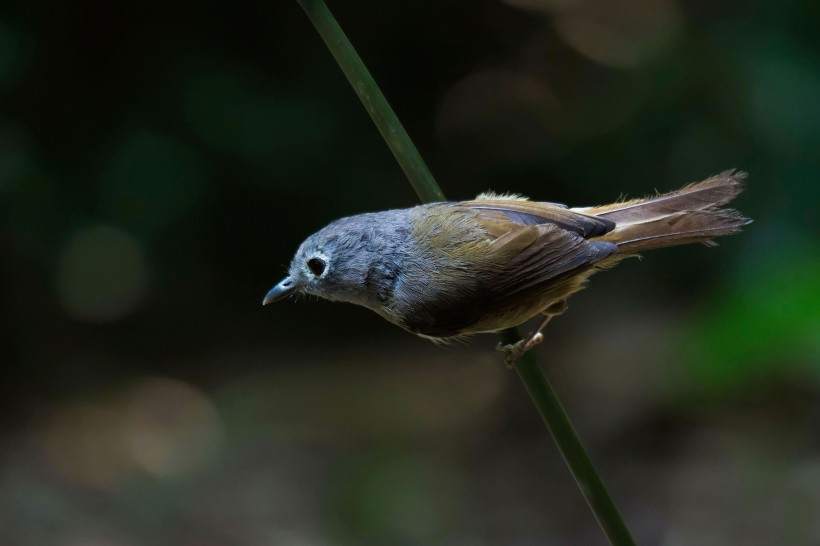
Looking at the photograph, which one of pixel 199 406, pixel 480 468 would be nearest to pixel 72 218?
pixel 199 406

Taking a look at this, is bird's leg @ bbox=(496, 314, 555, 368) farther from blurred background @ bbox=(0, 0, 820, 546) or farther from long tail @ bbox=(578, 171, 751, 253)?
→ blurred background @ bbox=(0, 0, 820, 546)

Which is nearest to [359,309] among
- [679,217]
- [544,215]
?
[544,215]

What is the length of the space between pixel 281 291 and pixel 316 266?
106 mm

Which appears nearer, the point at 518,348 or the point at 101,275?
the point at 518,348

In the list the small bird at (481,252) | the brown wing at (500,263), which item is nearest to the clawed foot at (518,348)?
the small bird at (481,252)

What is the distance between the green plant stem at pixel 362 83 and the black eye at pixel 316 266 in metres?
0.58

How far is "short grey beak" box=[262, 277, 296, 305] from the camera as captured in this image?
2.18m

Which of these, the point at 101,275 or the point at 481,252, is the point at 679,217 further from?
the point at 101,275

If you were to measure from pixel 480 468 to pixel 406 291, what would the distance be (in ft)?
9.39

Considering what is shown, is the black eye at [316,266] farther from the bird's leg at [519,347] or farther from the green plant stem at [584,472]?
the green plant stem at [584,472]

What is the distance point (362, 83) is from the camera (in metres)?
1.60

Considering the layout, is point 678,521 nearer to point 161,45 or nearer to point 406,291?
point 406,291

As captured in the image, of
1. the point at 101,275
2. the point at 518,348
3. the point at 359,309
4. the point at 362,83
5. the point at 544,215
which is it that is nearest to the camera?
the point at 362,83

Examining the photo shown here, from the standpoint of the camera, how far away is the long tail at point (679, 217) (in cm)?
213
